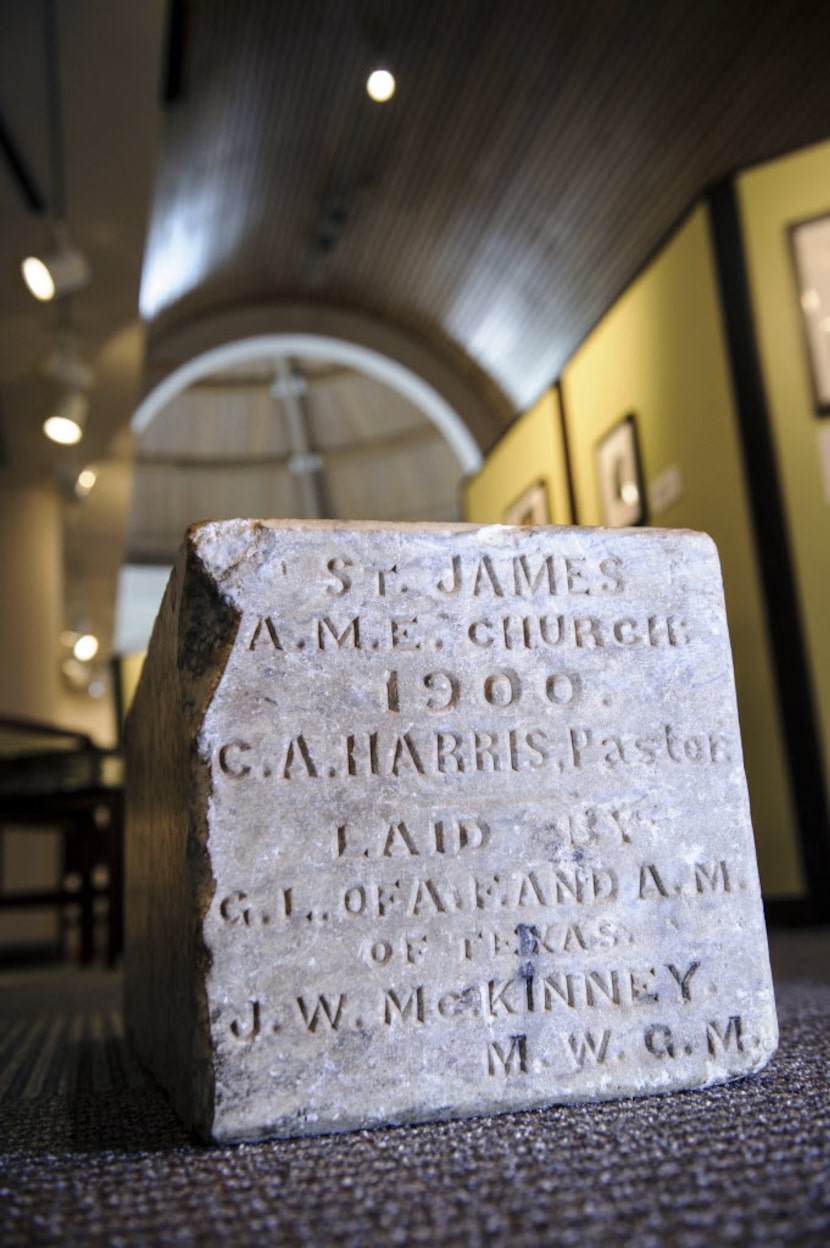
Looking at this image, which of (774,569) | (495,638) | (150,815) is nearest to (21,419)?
(774,569)

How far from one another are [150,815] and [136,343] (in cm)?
593

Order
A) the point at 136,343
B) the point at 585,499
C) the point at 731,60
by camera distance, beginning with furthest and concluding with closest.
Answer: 1. the point at 136,343
2. the point at 731,60
3. the point at 585,499

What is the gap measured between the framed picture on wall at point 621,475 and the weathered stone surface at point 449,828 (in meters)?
3.65

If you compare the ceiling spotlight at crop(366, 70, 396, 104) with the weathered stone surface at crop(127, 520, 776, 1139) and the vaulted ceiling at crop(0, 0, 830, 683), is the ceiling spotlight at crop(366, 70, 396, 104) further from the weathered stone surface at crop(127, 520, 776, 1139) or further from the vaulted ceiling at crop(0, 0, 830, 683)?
the weathered stone surface at crop(127, 520, 776, 1139)

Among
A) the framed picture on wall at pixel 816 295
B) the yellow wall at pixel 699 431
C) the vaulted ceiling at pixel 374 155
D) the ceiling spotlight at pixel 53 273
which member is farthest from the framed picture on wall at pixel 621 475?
the ceiling spotlight at pixel 53 273

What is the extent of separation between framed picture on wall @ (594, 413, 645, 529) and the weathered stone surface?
12.0ft

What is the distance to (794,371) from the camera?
4.32 meters

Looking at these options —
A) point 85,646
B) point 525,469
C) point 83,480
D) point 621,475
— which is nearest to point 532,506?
point 525,469

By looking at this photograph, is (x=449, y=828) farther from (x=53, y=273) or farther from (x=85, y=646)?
(x=85, y=646)

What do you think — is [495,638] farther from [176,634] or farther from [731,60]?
A: [731,60]

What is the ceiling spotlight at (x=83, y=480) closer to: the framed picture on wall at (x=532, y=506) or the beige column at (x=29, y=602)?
the beige column at (x=29, y=602)

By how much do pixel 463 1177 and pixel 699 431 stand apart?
13.2 feet

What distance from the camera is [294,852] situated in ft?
4.08

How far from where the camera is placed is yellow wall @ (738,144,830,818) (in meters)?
4.11
